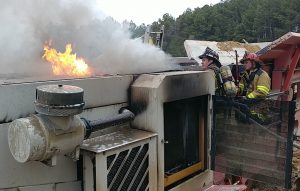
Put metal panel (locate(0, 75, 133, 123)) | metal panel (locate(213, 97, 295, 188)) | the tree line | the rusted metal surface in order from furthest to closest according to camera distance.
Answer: the tree line → metal panel (locate(213, 97, 295, 188)) → metal panel (locate(0, 75, 133, 123)) → the rusted metal surface

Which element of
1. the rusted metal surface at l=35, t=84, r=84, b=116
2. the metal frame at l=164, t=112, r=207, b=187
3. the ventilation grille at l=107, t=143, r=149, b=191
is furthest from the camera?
the metal frame at l=164, t=112, r=207, b=187

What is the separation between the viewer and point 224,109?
393cm

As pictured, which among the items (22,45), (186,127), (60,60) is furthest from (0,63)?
(186,127)

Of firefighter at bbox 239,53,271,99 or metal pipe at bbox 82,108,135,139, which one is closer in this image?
metal pipe at bbox 82,108,135,139

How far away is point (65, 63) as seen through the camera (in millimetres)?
3773

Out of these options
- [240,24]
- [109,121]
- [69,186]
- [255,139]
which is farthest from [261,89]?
[240,24]

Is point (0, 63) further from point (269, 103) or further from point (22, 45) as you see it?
point (269, 103)

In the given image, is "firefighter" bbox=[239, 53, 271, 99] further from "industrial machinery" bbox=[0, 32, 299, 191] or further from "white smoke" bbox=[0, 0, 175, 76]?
"white smoke" bbox=[0, 0, 175, 76]

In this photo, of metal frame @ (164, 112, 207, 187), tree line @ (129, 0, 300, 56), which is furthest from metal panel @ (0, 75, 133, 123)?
tree line @ (129, 0, 300, 56)

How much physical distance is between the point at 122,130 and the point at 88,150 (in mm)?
642

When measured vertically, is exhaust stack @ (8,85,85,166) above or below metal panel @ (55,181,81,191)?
above

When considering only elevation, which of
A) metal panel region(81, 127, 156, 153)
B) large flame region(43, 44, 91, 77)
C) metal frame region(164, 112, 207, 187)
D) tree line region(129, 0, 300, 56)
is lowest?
metal frame region(164, 112, 207, 187)

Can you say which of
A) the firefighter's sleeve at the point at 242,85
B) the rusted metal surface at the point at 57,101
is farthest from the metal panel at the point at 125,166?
the firefighter's sleeve at the point at 242,85

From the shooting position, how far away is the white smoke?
3.77 meters
